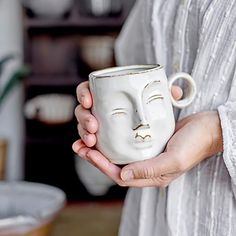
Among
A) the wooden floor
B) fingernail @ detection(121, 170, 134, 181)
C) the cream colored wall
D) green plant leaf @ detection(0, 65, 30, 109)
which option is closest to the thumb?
fingernail @ detection(121, 170, 134, 181)

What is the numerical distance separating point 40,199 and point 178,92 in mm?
1548

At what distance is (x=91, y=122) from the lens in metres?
0.66

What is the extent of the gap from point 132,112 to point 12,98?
84.9 inches

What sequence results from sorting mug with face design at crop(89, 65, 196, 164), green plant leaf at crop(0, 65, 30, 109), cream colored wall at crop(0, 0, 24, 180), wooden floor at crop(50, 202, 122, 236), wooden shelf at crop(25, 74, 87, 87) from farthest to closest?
cream colored wall at crop(0, 0, 24, 180)
wooden shelf at crop(25, 74, 87, 87)
green plant leaf at crop(0, 65, 30, 109)
wooden floor at crop(50, 202, 122, 236)
mug with face design at crop(89, 65, 196, 164)

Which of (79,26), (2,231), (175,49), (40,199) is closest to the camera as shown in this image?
(175,49)

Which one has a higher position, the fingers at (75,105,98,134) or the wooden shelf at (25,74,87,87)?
the fingers at (75,105,98,134)

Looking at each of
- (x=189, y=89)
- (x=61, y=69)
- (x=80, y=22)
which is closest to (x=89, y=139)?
(x=189, y=89)

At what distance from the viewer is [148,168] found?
0.64 meters

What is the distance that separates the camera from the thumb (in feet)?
2.09

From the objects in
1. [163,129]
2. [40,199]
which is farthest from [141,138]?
[40,199]

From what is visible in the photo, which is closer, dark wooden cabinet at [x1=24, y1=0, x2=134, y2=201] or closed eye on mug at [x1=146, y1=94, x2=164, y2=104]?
closed eye on mug at [x1=146, y1=94, x2=164, y2=104]

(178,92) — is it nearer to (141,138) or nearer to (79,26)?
(141,138)

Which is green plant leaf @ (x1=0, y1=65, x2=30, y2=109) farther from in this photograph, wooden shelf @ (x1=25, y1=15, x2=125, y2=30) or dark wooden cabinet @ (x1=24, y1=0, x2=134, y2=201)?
wooden shelf @ (x1=25, y1=15, x2=125, y2=30)

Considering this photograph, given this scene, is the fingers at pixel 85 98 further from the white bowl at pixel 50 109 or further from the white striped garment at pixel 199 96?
the white bowl at pixel 50 109
